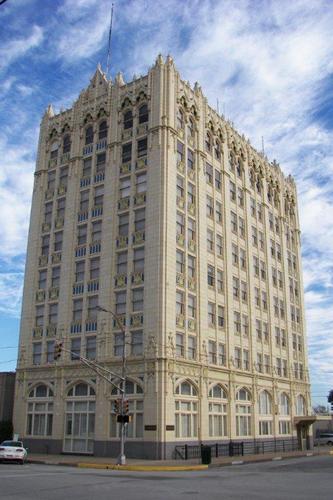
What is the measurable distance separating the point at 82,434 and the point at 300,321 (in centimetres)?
3559

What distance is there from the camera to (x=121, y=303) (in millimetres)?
47875

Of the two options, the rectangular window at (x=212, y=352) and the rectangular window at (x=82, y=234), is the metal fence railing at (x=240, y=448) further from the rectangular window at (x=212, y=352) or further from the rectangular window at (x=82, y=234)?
the rectangular window at (x=82, y=234)

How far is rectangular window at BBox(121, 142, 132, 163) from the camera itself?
2098 inches

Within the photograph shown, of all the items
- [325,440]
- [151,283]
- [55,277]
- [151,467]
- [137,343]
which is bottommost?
[151,467]

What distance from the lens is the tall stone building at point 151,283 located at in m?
45.3

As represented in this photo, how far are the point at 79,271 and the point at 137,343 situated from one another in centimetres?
1068

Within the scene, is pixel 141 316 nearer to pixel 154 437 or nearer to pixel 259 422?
pixel 154 437

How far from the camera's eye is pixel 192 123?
185 feet

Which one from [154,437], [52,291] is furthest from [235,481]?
[52,291]

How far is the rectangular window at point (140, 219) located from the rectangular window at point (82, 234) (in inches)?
247

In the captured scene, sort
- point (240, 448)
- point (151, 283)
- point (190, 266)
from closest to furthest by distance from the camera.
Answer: point (151, 283)
point (240, 448)
point (190, 266)

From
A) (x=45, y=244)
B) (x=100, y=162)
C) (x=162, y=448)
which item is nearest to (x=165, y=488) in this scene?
(x=162, y=448)

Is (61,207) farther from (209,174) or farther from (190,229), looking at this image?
(209,174)

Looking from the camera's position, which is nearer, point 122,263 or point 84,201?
point 122,263
